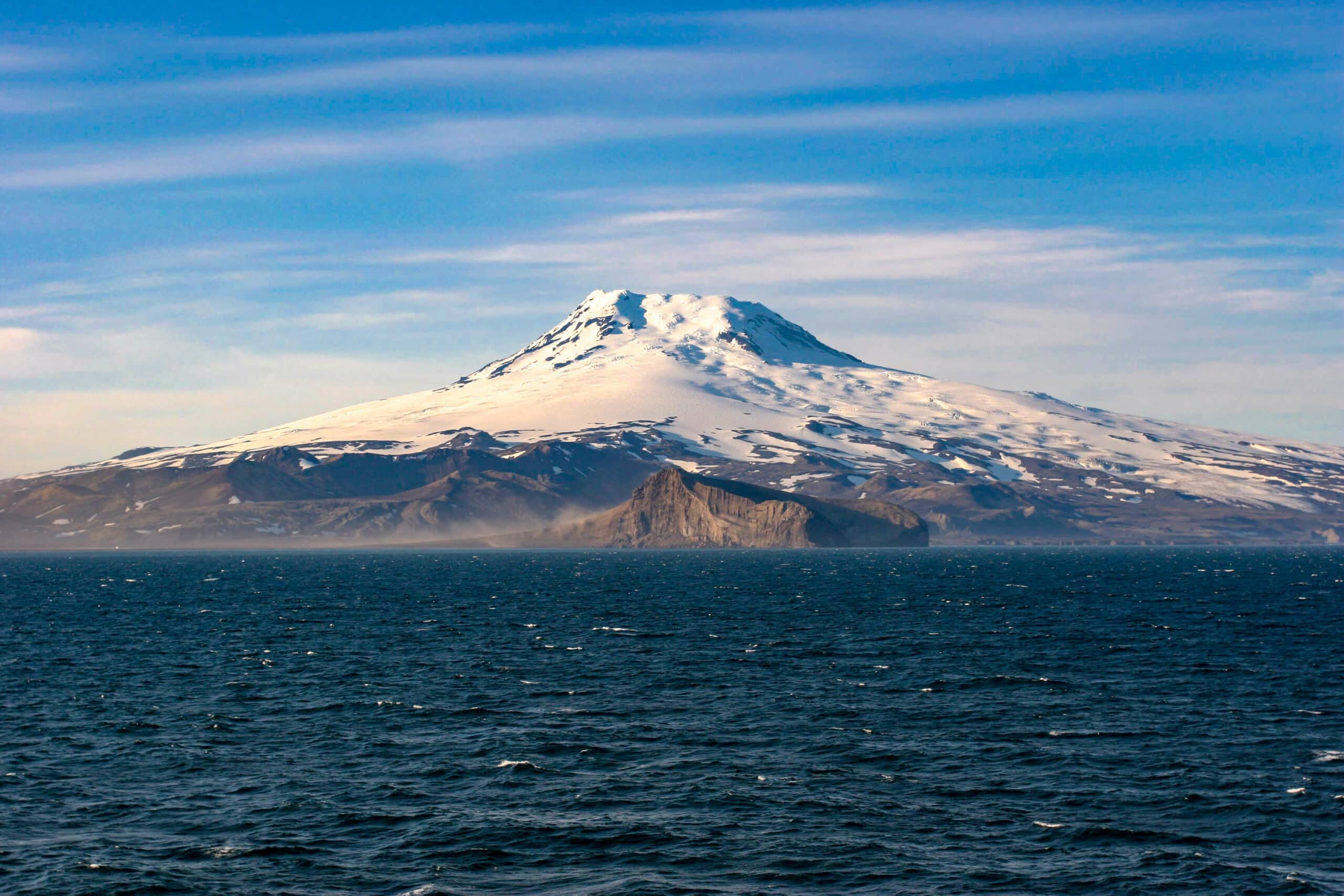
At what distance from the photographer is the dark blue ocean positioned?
35.7 meters

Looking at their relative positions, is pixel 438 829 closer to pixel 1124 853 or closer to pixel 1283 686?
pixel 1124 853

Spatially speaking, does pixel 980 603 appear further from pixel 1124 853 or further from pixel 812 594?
pixel 1124 853

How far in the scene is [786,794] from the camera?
43531 mm

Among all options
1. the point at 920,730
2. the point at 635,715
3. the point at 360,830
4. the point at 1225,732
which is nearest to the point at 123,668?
the point at 635,715

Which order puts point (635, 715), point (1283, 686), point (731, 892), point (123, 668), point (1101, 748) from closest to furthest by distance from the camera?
point (731, 892) → point (1101, 748) → point (635, 715) → point (1283, 686) → point (123, 668)

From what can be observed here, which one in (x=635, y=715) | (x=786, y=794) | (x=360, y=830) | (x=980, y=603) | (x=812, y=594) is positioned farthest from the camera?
(x=812, y=594)

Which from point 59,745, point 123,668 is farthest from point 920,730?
point 123,668

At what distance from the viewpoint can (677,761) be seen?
48656 millimetres

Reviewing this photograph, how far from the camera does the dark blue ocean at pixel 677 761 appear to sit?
3572 cm

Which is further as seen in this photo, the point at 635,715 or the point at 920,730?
the point at 635,715

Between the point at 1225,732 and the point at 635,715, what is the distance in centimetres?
2474

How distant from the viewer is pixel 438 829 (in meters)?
39.5

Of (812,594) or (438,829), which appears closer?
(438,829)

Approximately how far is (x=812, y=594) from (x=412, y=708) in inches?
3395
